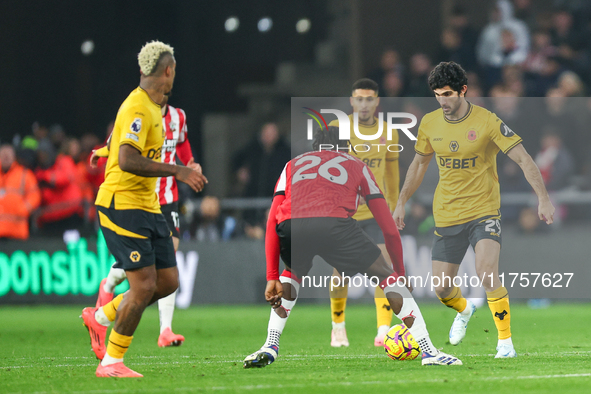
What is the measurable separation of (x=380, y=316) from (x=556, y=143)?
6.67 metres

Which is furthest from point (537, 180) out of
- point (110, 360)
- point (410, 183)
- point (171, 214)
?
point (110, 360)

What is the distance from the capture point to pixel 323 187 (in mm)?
6141

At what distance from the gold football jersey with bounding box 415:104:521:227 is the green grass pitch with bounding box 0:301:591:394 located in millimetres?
1274

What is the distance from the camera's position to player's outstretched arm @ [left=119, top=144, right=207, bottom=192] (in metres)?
5.50

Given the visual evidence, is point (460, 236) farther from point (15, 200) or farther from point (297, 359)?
point (15, 200)

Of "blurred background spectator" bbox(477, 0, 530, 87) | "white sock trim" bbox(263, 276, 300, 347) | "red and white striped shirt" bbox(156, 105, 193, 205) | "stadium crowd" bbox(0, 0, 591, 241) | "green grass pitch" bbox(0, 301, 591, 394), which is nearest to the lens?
"green grass pitch" bbox(0, 301, 591, 394)

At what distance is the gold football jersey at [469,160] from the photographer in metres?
7.09

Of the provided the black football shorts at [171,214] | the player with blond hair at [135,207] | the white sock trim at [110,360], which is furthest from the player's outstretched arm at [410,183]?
the white sock trim at [110,360]

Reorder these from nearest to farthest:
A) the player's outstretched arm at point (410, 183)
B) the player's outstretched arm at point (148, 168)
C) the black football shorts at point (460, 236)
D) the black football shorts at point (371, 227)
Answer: the player's outstretched arm at point (148, 168), the black football shorts at point (460, 236), the player's outstretched arm at point (410, 183), the black football shorts at point (371, 227)

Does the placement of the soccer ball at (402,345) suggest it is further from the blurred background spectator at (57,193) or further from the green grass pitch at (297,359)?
the blurred background spectator at (57,193)

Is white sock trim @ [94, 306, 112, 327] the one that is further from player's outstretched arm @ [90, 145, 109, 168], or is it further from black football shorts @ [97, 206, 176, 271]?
player's outstretched arm @ [90, 145, 109, 168]

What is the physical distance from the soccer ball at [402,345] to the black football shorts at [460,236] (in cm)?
114

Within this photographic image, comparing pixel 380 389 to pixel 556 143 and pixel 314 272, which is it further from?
pixel 556 143

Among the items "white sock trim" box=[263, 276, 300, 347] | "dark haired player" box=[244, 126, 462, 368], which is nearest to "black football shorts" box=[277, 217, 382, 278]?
"dark haired player" box=[244, 126, 462, 368]
